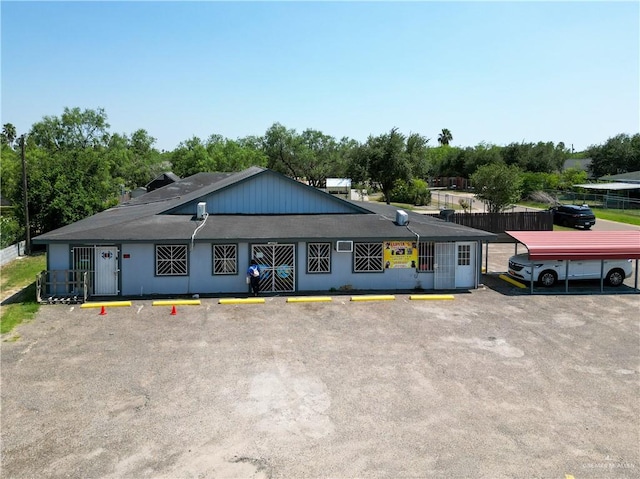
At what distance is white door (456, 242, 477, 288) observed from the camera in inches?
816

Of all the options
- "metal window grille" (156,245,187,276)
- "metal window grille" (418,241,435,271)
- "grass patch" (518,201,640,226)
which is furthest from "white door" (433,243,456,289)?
"grass patch" (518,201,640,226)

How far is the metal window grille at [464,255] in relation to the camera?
20734 mm

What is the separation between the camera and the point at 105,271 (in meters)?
19.0

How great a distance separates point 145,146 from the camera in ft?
340

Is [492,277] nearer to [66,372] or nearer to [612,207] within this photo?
[66,372]

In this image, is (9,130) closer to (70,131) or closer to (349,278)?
(70,131)

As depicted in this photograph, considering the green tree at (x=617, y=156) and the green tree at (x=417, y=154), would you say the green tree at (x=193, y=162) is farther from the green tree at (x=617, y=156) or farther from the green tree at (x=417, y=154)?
the green tree at (x=617, y=156)

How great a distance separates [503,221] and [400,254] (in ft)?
55.2

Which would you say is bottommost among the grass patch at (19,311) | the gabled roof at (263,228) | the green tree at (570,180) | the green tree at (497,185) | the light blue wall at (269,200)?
the grass patch at (19,311)

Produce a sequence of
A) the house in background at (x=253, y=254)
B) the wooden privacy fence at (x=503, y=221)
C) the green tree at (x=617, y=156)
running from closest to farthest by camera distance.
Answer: the house in background at (x=253, y=254), the wooden privacy fence at (x=503, y=221), the green tree at (x=617, y=156)

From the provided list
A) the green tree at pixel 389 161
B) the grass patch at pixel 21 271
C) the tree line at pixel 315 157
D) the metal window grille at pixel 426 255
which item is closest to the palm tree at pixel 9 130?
the tree line at pixel 315 157

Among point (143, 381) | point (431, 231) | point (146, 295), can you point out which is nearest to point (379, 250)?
point (431, 231)

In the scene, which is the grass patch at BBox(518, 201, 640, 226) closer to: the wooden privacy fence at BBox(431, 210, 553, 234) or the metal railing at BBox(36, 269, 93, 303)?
the wooden privacy fence at BBox(431, 210, 553, 234)

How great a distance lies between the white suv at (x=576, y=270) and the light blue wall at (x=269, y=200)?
8.05 m
